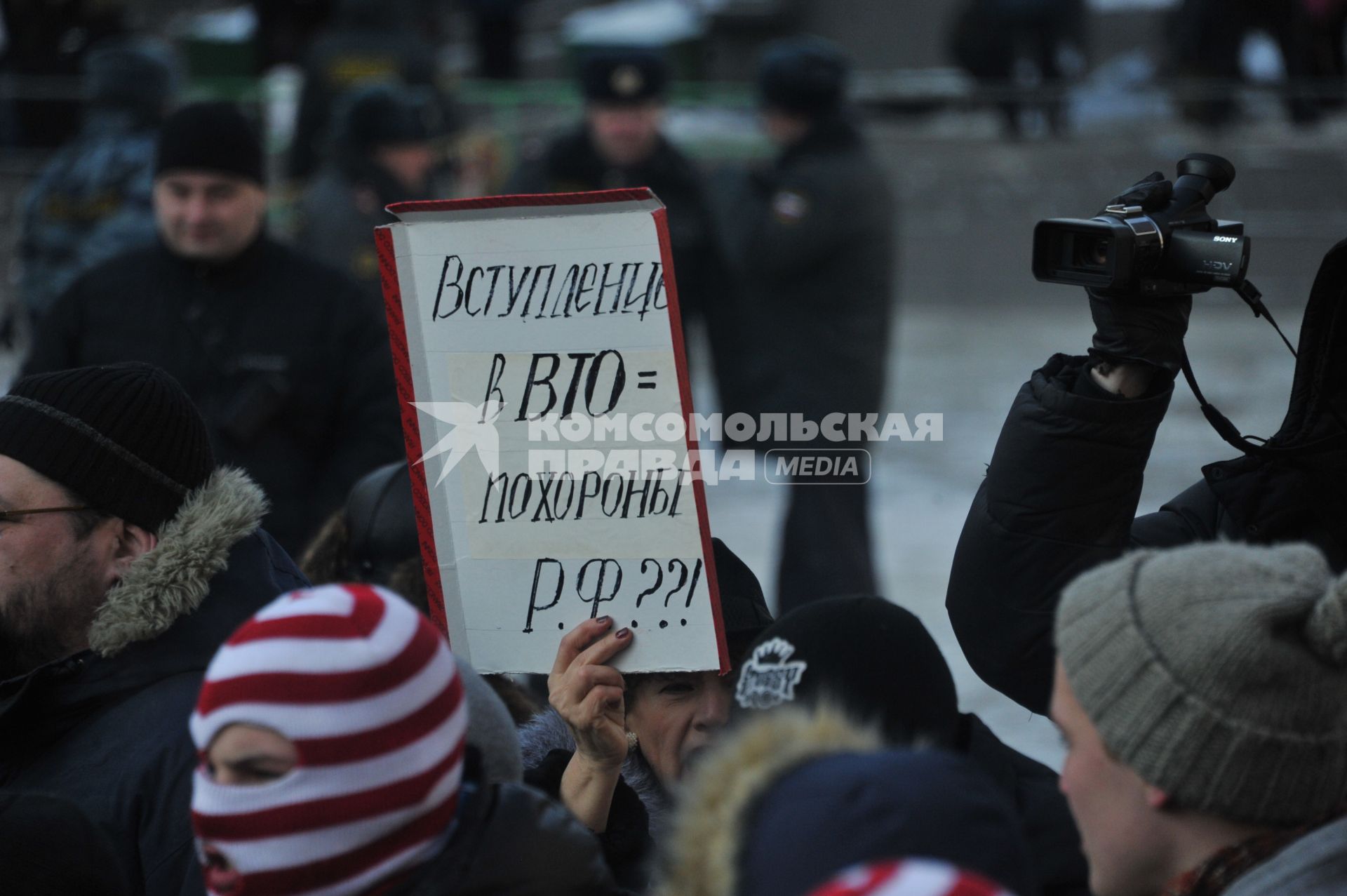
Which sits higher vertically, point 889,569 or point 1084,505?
point 1084,505

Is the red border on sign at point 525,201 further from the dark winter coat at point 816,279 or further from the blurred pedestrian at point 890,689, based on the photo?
the dark winter coat at point 816,279

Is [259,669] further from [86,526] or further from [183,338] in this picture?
[183,338]

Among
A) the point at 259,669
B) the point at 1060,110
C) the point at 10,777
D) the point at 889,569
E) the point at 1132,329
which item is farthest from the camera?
the point at 1060,110

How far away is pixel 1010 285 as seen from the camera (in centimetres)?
1243

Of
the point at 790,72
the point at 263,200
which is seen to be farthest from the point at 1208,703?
the point at 790,72

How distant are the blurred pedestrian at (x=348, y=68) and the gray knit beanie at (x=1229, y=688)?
24.3ft

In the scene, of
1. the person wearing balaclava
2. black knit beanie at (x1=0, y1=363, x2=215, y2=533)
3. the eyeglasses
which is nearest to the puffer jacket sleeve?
the person wearing balaclava

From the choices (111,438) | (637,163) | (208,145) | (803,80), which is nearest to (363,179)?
(637,163)

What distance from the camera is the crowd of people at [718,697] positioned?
1775 millimetres

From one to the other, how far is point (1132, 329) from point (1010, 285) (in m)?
10.3

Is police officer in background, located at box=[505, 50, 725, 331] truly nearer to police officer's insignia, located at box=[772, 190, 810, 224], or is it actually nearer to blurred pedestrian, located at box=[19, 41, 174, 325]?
police officer's insignia, located at box=[772, 190, 810, 224]

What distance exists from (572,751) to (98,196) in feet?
13.7

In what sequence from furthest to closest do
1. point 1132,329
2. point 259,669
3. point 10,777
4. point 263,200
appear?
point 263,200, point 10,777, point 1132,329, point 259,669

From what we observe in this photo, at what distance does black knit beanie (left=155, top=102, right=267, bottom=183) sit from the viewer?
4.90 meters
